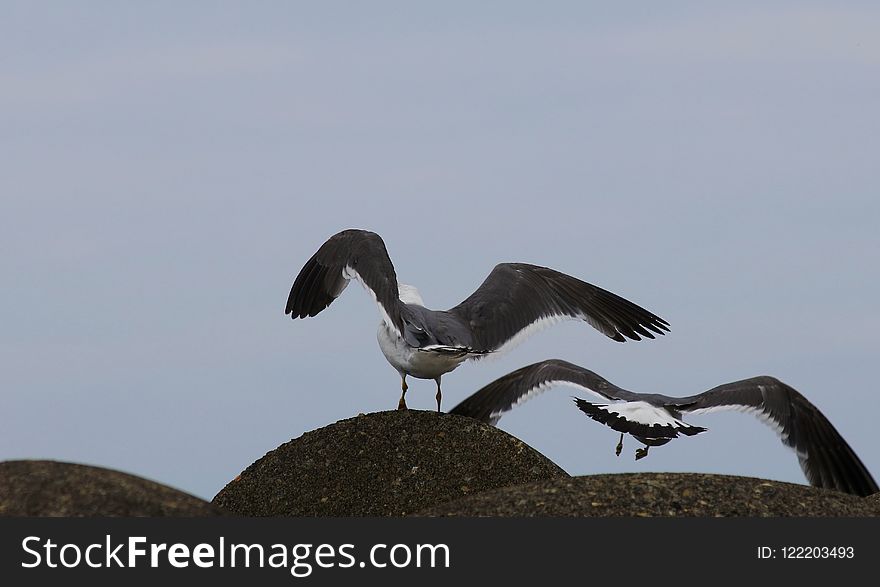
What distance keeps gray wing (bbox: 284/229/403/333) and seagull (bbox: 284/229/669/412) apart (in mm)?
10

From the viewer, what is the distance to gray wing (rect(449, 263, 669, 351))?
40.0 ft

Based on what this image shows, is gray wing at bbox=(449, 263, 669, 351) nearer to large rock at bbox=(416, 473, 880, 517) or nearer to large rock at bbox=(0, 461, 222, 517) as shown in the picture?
large rock at bbox=(416, 473, 880, 517)

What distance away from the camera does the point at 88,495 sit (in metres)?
8.37

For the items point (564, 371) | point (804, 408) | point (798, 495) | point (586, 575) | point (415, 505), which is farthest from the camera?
point (564, 371)

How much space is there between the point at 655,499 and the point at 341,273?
14.0 ft

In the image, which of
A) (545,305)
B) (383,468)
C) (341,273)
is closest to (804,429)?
(545,305)

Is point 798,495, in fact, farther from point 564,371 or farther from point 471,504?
point 564,371

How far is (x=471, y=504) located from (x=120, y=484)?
2.72 meters


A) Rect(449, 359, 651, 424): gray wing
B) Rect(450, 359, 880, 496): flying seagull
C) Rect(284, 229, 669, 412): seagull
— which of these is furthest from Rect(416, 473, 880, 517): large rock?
Rect(449, 359, 651, 424): gray wing

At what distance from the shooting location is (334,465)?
11.4 metres

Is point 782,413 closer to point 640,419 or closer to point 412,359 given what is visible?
point 640,419

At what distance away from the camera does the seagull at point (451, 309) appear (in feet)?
36.4

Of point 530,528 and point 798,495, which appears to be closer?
point 530,528

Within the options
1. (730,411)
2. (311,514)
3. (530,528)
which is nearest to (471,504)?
(530,528)
